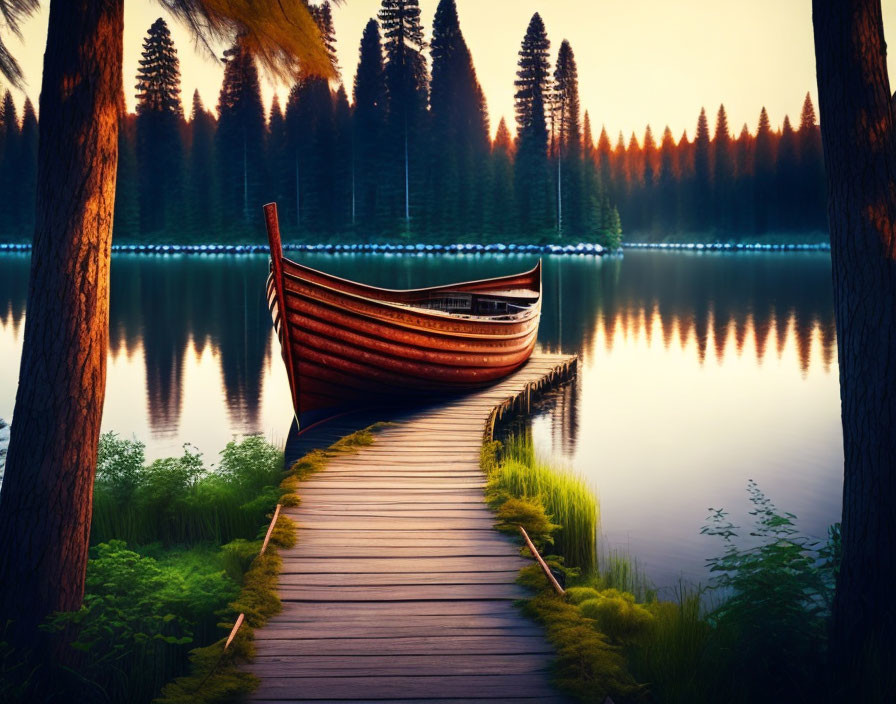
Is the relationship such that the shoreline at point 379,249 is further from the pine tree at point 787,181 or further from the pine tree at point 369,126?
the pine tree at point 787,181

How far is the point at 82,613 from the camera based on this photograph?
4141mm

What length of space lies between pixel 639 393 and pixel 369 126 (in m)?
54.4

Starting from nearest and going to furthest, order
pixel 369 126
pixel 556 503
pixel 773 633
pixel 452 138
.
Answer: pixel 773 633 → pixel 556 503 → pixel 452 138 → pixel 369 126

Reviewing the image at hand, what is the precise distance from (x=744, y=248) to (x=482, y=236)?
45.6 m

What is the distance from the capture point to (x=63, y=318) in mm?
3941

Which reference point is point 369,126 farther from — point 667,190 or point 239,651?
point 239,651

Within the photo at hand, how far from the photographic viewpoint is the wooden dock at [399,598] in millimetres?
3869

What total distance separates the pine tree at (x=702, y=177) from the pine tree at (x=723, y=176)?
87 cm

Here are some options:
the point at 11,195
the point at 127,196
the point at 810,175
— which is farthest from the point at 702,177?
the point at 11,195

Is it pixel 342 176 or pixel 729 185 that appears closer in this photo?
pixel 342 176

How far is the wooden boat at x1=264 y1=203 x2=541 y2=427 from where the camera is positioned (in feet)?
31.6

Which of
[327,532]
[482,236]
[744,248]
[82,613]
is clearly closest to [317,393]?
[327,532]

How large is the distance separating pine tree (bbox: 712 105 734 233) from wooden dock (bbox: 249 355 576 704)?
9678 centimetres

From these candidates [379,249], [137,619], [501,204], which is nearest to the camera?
[137,619]
